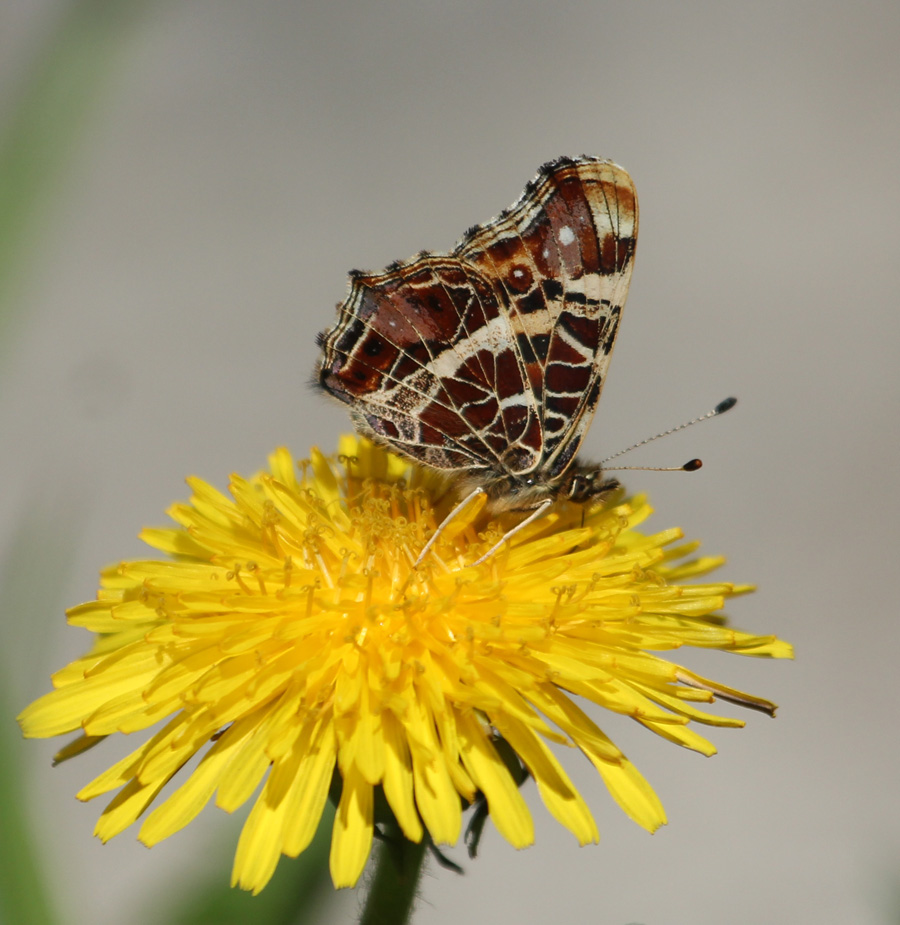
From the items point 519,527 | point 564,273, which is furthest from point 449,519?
point 564,273

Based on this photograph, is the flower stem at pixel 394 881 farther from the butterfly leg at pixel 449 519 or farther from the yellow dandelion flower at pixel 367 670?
the butterfly leg at pixel 449 519

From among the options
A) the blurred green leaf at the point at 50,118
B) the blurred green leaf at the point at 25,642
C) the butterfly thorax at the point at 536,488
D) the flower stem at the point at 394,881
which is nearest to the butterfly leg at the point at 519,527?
the butterfly thorax at the point at 536,488

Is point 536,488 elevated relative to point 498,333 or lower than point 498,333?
lower

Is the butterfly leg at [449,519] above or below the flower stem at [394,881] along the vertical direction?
above

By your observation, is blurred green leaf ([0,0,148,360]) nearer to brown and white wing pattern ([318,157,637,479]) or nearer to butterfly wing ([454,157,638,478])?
brown and white wing pattern ([318,157,637,479])

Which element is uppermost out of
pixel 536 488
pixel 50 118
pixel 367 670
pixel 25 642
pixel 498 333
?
pixel 50 118

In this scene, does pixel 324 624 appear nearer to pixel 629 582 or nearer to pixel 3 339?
pixel 629 582

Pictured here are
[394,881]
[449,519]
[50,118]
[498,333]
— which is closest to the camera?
[50,118]

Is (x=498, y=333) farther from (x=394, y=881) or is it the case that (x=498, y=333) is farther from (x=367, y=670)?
(x=394, y=881)
